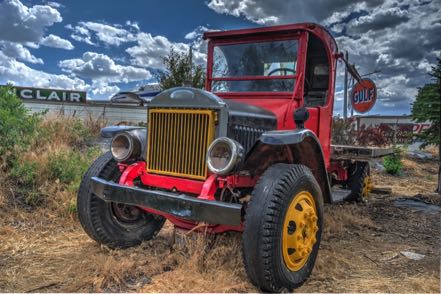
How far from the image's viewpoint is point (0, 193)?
199 inches

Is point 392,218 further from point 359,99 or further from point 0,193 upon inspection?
point 0,193

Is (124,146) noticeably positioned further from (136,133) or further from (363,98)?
Answer: (363,98)

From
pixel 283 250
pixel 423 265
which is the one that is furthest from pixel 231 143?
pixel 423 265

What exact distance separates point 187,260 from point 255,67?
2.23 m

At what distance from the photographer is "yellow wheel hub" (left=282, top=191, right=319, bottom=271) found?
296 centimetres

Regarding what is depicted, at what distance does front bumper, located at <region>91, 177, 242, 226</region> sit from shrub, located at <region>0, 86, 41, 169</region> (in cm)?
301

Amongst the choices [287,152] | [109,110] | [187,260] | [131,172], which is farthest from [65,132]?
[109,110]

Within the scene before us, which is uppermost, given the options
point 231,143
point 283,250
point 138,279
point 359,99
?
point 359,99

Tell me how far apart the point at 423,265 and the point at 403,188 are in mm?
5262

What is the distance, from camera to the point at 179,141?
10.9ft

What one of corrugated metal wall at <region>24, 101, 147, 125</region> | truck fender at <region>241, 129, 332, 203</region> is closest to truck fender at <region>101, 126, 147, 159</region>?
truck fender at <region>241, 129, 332, 203</region>

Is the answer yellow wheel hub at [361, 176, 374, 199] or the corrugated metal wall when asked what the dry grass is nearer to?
yellow wheel hub at [361, 176, 374, 199]

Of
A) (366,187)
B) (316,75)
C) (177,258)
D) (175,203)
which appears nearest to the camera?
(175,203)

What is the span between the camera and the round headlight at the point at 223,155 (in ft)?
9.56
